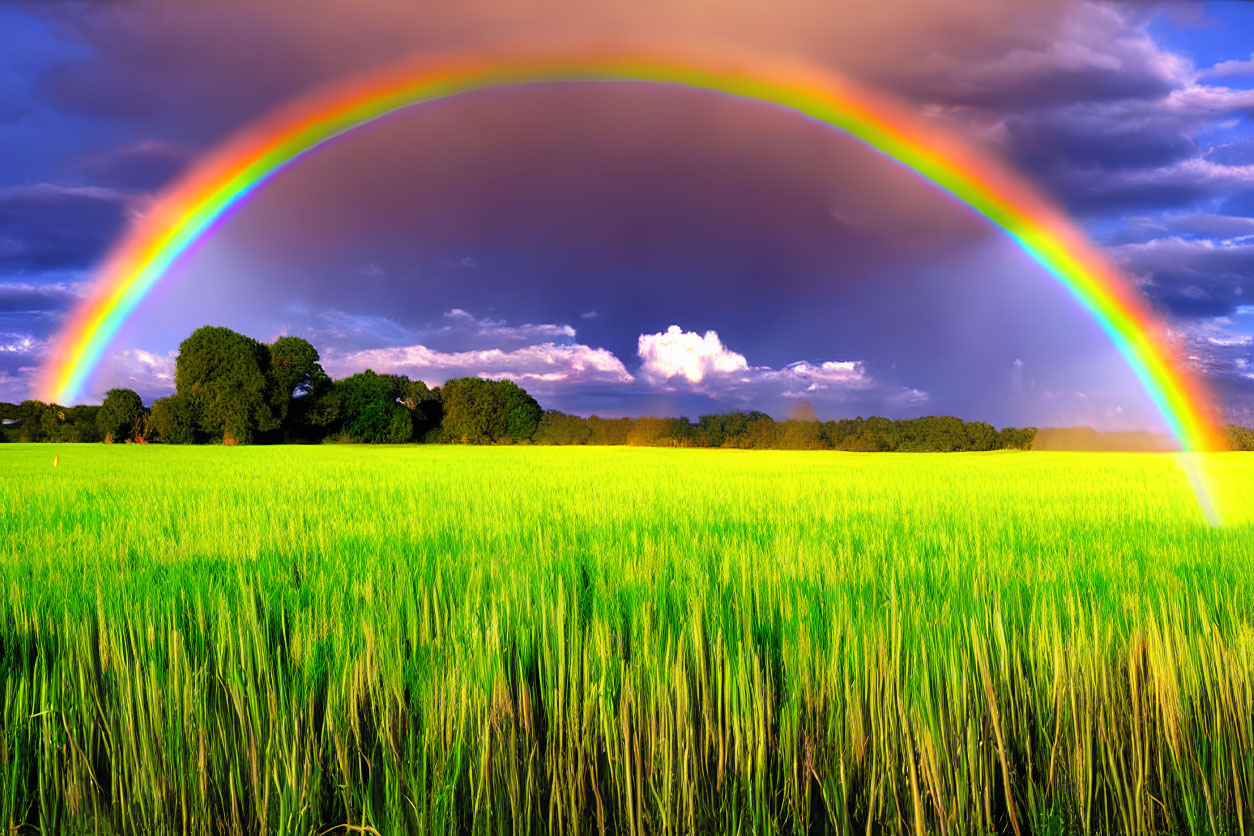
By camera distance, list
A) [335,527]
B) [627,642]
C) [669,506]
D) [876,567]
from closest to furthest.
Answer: [627,642]
[876,567]
[335,527]
[669,506]

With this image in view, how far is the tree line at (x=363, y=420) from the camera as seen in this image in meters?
42.9

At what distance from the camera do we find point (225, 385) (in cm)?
4841

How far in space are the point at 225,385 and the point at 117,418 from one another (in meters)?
10.7

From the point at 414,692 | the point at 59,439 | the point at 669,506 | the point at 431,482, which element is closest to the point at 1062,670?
the point at 414,692

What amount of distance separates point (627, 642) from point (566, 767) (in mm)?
812

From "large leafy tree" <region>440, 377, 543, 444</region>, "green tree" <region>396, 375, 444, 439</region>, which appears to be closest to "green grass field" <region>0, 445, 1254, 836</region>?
"large leafy tree" <region>440, 377, 543, 444</region>

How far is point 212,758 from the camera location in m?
1.56

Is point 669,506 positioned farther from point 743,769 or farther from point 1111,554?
point 743,769

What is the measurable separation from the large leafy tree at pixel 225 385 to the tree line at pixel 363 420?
0.24 ft

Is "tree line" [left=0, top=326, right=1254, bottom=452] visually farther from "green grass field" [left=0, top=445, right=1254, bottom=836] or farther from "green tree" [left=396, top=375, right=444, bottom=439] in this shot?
"green grass field" [left=0, top=445, right=1254, bottom=836]

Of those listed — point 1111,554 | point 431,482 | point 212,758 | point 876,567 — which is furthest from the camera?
point 431,482

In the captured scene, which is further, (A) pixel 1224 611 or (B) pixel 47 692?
(A) pixel 1224 611

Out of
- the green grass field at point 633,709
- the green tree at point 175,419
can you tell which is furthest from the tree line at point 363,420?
the green grass field at point 633,709

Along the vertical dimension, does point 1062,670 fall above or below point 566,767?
above
